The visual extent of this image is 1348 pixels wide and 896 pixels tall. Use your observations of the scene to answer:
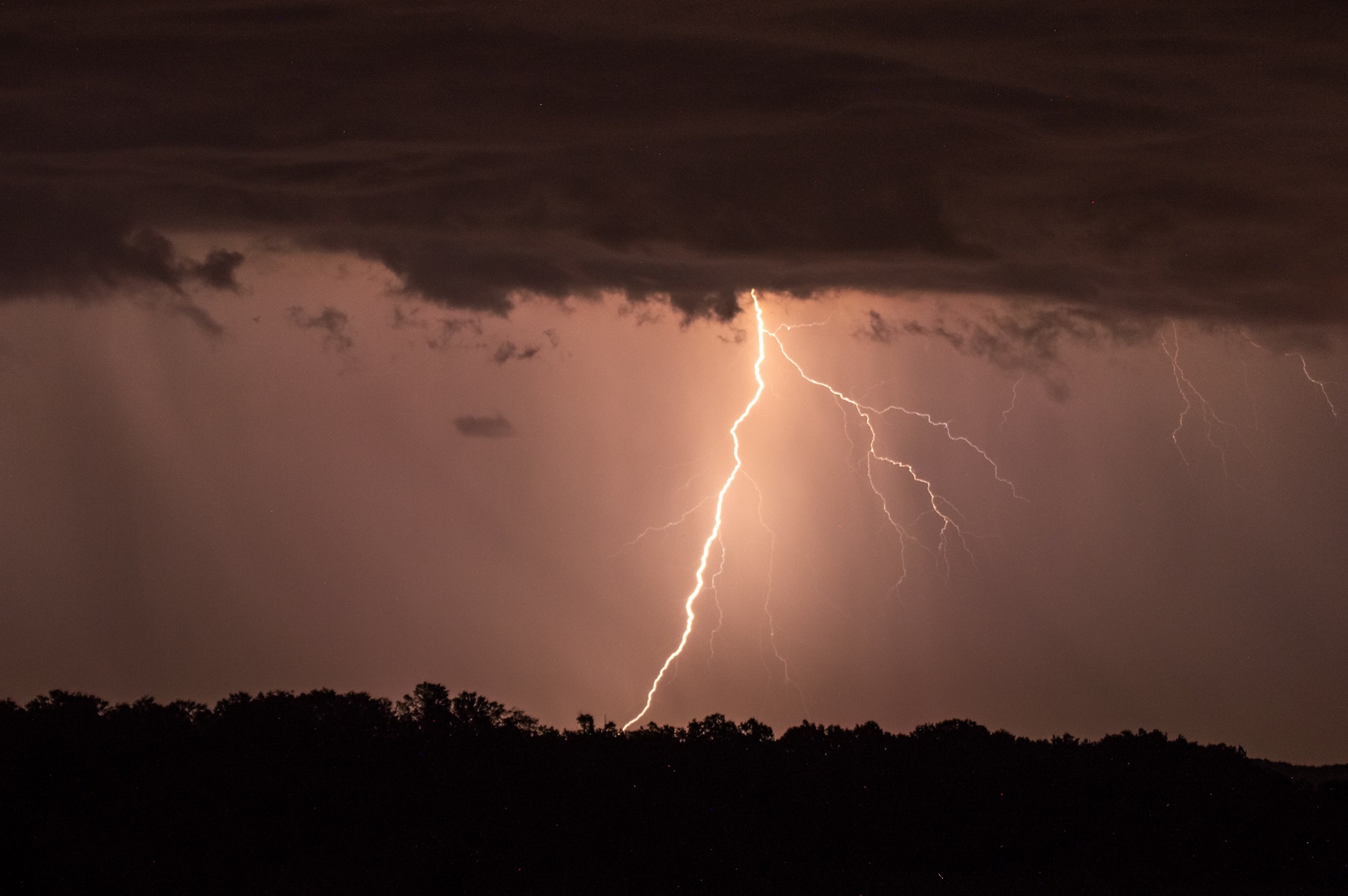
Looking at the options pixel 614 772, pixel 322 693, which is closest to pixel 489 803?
pixel 614 772

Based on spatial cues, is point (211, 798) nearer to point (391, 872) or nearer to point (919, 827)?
point (391, 872)

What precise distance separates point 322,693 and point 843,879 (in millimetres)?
27960

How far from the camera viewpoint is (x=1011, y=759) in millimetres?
45375

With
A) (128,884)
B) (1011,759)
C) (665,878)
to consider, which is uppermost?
(1011,759)

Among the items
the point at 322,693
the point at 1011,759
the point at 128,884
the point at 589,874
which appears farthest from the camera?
the point at 322,693

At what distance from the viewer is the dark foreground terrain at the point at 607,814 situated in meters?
31.8

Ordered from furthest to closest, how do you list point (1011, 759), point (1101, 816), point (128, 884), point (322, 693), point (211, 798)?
1. point (322, 693)
2. point (1011, 759)
3. point (1101, 816)
4. point (211, 798)
5. point (128, 884)

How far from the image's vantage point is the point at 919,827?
37.9 meters

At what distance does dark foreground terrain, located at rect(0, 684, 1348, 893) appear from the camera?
31750 mm

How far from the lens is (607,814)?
36.0m

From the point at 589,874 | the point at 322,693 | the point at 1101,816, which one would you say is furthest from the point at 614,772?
the point at 322,693

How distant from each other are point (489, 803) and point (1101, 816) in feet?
53.8

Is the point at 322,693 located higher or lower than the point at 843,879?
higher

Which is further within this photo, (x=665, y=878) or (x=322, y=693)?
(x=322, y=693)
